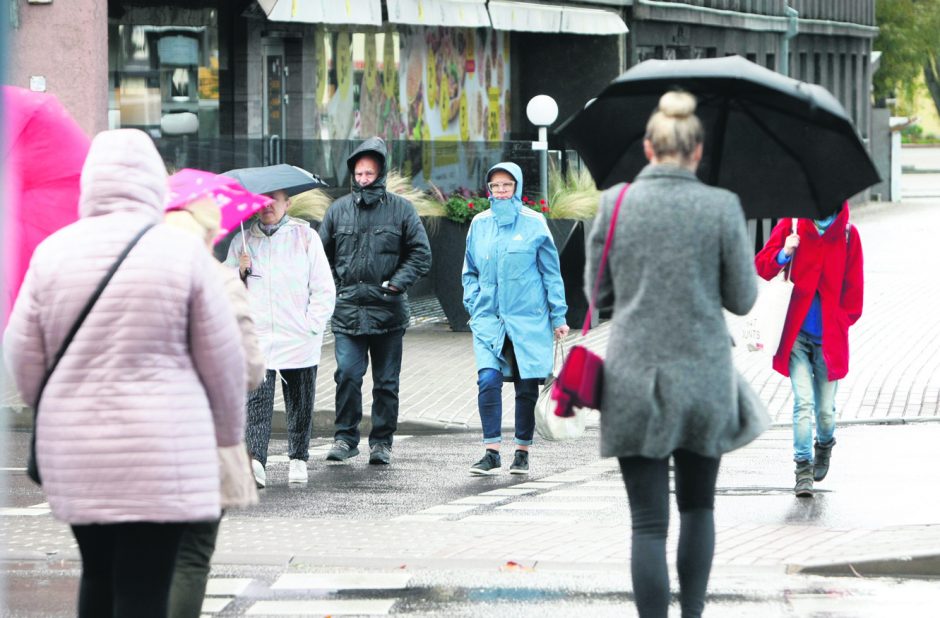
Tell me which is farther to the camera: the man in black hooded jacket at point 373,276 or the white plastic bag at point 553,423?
the man in black hooded jacket at point 373,276

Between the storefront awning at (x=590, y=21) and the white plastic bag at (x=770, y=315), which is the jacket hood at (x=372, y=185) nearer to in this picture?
the white plastic bag at (x=770, y=315)

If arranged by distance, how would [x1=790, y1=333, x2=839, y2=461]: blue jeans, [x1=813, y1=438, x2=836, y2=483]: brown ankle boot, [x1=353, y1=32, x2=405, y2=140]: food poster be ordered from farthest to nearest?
[x1=353, y1=32, x2=405, y2=140]: food poster, [x1=813, y1=438, x2=836, y2=483]: brown ankle boot, [x1=790, y1=333, x2=839, y2=461]: blue jeans

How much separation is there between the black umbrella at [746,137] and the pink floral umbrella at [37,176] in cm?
220

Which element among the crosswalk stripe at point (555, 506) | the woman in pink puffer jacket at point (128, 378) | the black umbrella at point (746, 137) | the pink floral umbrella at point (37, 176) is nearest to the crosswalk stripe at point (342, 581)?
the pink floral umbrella at point (37, 176)

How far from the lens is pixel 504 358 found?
1092 cm

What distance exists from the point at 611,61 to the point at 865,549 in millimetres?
25773

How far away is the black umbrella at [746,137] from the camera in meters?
6.66

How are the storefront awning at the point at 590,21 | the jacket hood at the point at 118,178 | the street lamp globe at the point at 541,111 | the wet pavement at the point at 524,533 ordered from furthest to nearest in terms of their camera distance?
the storefront awning at the point at 590,21 < the street lamp globe at the point at 541,111 < the wet pavement at the point at 524,533 < the jacket hood at the point at 118,178

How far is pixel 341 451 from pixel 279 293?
1401mm

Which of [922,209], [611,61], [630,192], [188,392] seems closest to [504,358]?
[630,192]

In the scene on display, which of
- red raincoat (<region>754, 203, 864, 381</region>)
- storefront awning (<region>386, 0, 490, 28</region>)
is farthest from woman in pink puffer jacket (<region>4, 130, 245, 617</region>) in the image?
storefront awning (<region>386, 0, 490, 28</region>)

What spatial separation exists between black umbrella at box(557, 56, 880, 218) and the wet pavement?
1512 millimetres

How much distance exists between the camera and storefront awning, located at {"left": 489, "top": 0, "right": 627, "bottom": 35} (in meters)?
28.1

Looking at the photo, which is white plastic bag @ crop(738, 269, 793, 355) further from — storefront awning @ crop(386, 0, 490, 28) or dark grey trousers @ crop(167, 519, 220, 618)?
storefront awning @ crop(386, 0, 490, 28)
